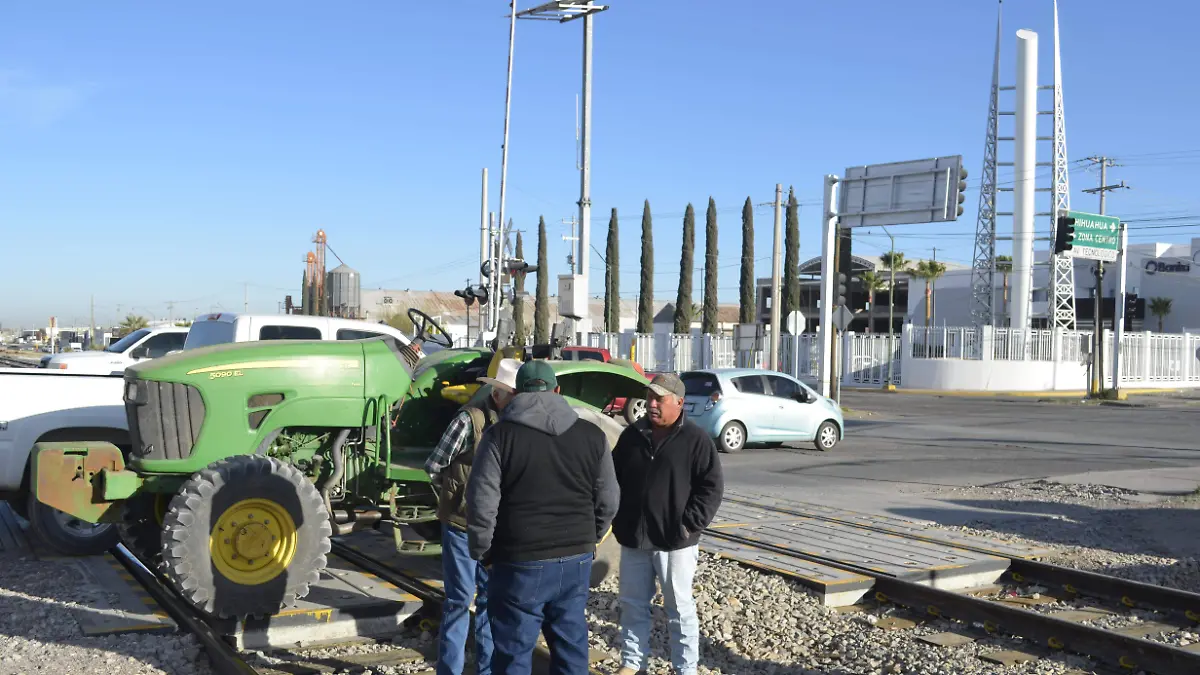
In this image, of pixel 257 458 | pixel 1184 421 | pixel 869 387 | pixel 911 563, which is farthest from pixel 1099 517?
pixel 869 387

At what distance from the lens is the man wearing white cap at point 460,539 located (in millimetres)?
5879

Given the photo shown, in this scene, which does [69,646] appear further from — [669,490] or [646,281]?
[646,281]

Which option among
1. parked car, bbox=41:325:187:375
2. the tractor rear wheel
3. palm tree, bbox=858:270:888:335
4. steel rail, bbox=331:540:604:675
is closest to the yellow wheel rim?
the tractor rear wheel

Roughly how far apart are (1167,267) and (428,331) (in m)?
78.0

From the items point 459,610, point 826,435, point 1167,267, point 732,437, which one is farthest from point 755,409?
point 1167,267

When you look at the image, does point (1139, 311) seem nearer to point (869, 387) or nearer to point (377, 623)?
point (869, 387)

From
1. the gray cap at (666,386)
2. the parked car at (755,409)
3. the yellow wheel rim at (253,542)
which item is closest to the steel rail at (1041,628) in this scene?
the gray cap at (666,386)

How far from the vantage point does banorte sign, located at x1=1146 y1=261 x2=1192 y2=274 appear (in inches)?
3029

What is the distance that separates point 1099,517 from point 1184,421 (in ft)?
75.5

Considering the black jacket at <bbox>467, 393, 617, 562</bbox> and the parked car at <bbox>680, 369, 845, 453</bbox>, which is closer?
the black jacket at <bbox>467, 393, 617, 562</bbox>

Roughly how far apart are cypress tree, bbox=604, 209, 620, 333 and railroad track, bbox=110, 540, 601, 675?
6830 cm

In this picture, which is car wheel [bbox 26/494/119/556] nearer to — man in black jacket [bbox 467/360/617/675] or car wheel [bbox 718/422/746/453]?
man in black jacket [bbox 467/360/617/675]

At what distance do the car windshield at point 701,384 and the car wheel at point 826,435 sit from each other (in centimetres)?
242

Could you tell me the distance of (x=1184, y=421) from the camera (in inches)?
1330
